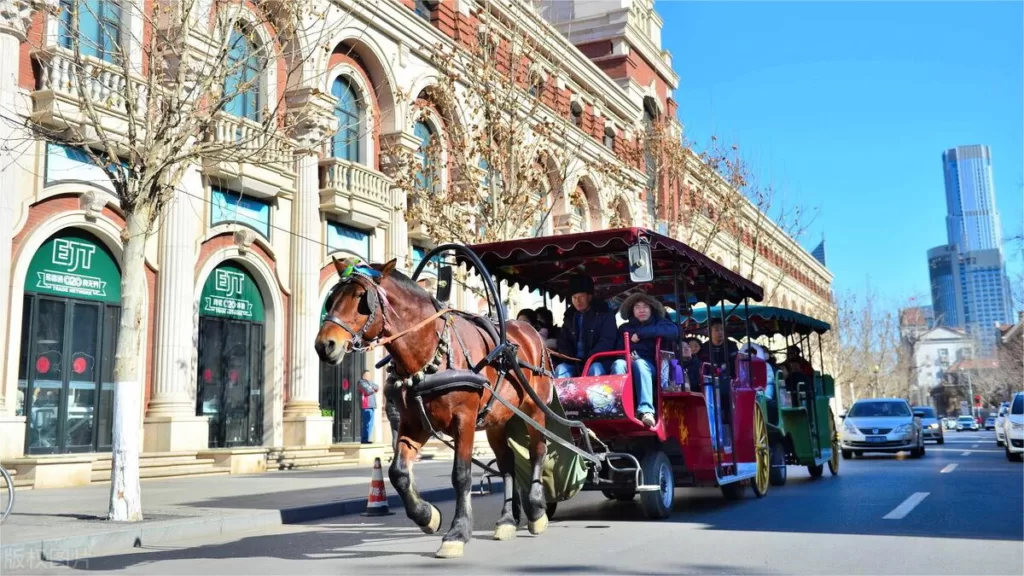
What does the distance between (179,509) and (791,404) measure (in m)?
9.87

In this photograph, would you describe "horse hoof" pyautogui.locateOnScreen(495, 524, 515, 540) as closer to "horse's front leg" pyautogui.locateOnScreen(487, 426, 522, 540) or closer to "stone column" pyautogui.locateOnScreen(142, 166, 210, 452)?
"horse's front leg" pyautogui.locateOnScreen(487, 426, 522, 540)

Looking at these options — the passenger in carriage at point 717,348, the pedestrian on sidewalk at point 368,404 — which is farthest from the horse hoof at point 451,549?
the pedestrian on sidewalk at point 368,404

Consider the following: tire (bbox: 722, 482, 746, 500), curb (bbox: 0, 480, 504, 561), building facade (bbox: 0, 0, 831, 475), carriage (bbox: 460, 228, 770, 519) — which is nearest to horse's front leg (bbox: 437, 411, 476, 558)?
carriage (bbox: 460, 228, 770, 519)

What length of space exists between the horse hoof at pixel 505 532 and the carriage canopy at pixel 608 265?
2.91 m

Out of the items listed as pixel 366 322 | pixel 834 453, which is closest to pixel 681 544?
pixel 366 322

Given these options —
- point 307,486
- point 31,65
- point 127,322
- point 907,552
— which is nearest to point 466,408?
point 907,552

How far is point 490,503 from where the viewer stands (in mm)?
12633

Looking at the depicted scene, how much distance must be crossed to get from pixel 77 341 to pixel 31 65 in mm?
4790

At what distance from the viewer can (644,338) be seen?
10016 mm

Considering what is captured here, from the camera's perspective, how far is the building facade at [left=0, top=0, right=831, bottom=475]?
1498 centimetres

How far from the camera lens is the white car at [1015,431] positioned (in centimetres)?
2098

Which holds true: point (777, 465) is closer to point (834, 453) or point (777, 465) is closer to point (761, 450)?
point (761, 450)

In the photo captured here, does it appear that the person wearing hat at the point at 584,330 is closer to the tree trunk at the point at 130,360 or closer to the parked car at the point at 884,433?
the tree trunk at the point at 130,360

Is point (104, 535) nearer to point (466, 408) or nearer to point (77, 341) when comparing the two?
point (466, 408)
